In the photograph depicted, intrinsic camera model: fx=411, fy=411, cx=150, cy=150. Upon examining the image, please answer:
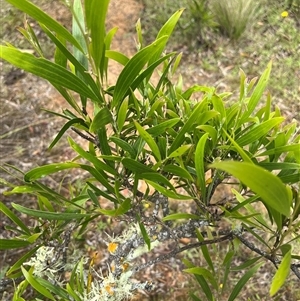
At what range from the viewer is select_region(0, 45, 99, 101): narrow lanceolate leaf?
51 cm

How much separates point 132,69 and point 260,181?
28cm

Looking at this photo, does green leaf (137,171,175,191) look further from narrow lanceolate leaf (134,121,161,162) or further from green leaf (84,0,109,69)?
green leaf (84,0,109,69)

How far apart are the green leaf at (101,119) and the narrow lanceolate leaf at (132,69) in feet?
0.06

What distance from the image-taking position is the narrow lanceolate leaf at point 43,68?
19.9 inches

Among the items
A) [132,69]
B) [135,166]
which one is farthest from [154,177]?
[132,69]

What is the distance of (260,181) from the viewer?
376 mm

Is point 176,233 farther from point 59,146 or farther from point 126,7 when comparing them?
point 126,7

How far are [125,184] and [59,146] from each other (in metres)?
1.30

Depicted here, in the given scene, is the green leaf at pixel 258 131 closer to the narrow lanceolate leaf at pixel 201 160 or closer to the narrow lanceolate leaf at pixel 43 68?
the narrow lanceolate leaf at pixel 201 160

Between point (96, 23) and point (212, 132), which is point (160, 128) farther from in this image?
point (96, 23)

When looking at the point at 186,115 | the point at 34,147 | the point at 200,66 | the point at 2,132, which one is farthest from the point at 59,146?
the point at 186,115

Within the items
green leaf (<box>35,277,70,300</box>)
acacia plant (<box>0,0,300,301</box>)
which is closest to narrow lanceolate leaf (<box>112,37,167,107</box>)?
acacia plant (<box>0,0,300,301</box>)

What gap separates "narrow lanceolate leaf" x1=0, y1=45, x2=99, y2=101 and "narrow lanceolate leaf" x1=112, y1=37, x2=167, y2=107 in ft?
0.16

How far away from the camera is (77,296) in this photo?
851 mm
